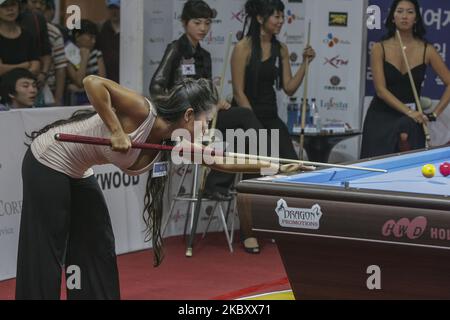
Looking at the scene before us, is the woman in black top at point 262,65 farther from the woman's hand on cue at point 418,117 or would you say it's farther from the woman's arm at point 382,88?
the woman's hand on cue at point 418,117

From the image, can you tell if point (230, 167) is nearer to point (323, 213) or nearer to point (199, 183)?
point (323, 213)

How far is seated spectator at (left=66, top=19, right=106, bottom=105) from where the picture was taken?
317 inches

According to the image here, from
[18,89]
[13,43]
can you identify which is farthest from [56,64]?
[18,89]

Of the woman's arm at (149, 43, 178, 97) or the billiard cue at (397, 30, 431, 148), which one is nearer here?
the woman's arm at (149, 43, 178, 97)

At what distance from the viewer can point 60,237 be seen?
5.41 meters

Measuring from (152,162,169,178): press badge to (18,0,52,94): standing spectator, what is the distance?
Answer: 245 cm

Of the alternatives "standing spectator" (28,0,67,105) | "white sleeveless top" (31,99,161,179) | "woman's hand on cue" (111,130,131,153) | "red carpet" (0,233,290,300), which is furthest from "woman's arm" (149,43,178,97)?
"woman's hand on cue" (111,130,131,153)

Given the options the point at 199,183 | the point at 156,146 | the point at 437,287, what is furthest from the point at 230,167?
the point at 199,183

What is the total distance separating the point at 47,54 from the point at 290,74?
6.24 feet

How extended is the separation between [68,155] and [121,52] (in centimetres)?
289

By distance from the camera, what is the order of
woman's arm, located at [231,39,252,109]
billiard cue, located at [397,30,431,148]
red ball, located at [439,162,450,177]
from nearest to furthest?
red ball, located at [439,162,450,177] < woman's arm, located at [231,39,252,109] < billiard cue, located at [397,30,431,148]

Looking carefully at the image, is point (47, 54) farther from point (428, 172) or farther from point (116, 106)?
point (428, 172)

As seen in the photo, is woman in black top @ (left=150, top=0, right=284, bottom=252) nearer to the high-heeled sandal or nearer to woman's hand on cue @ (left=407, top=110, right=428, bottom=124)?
the high-heeled sandal

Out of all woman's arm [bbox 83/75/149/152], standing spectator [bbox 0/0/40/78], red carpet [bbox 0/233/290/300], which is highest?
standing spectator [bbox 0/0/40/78]
